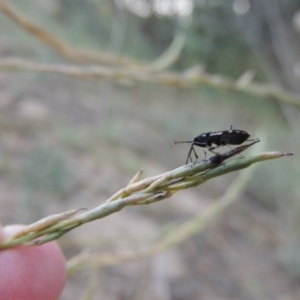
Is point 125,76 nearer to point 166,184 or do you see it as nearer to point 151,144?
point 166,184

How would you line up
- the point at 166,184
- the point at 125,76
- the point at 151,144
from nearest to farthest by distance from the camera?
the point at 166,184 < the point at 125,76 < the point at 151,144

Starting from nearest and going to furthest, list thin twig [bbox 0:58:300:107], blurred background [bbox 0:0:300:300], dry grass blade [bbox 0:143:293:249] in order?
dry grass blade [bbox 0:143:293:249]
thin twig [bbox 0:58:300:107]
blurred background [bbox 0:0:300:300]

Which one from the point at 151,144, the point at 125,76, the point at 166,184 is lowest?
the point at 166,184

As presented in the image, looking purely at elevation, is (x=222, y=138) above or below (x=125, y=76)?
below

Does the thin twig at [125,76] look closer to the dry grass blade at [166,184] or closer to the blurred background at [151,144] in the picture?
the blurred background at [151,144]

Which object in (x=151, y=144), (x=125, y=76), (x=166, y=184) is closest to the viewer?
(x=166, y=184)

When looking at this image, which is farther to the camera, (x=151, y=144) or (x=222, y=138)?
(x=151, y=144)

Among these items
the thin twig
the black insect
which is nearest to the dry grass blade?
the black insect

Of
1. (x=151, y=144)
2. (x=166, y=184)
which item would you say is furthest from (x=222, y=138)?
(x=151, y=144)

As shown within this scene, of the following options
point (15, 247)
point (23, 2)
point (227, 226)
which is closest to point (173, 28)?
point (23, 2)

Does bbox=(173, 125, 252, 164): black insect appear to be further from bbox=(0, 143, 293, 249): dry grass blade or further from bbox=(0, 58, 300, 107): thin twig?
bbox=(0, 58, 300, 107): thin twig
